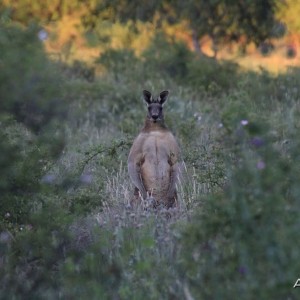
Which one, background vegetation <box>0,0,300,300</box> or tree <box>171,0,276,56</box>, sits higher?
tree <box>171,0,276,56</box>

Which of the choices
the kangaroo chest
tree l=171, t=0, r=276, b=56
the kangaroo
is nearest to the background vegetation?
the kangaroo

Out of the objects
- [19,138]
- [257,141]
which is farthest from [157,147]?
[257,141]

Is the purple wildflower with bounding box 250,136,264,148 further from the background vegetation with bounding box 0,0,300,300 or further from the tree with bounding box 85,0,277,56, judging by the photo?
the tree with bounding box 85,0,277,56

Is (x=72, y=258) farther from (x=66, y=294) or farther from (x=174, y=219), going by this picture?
(x=174, y=219)

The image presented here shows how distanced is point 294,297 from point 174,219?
197cm

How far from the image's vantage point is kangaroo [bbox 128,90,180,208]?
8.74 metres

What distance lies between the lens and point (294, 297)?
541 centimetres

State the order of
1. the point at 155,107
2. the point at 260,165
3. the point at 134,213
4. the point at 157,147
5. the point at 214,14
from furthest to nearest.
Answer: the point at 214,14
the point at 155,107
the point at 157,147
the point at 134,213
the point at 260,165

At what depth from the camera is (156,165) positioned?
8.80 metres

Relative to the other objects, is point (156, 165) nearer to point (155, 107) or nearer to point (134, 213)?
point (155, 107)

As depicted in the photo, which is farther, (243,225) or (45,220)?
(45,220)

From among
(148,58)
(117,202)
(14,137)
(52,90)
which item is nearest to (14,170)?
(14,137)

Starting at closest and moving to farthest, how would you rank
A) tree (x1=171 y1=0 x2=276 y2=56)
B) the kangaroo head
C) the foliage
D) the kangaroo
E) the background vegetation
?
the background vegetation < the foliage < the kangaroo < the kangaroo head < tree (x1=171 y1=0 x2=276 y2=56)

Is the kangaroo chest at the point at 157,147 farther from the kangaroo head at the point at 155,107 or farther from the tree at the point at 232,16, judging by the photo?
the tree at the point at 232,16
